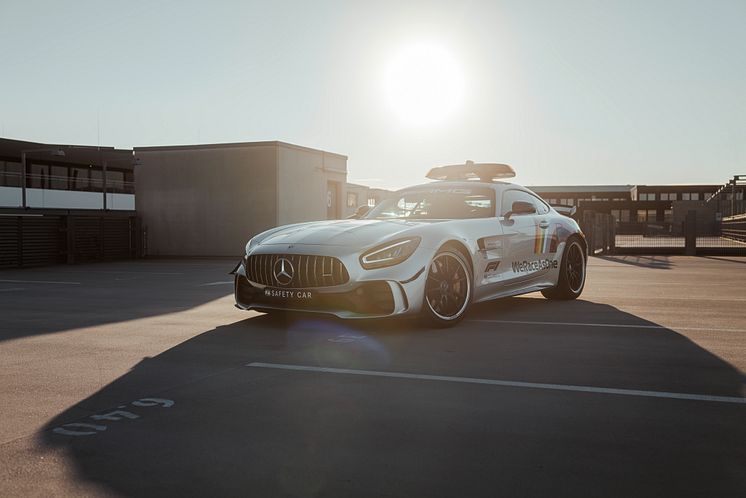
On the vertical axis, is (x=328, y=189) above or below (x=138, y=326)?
above

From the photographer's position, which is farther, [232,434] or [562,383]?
[562,383]

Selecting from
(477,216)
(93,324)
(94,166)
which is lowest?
(93,324)

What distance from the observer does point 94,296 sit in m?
9.94

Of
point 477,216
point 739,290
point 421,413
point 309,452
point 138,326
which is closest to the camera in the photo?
point 309,452

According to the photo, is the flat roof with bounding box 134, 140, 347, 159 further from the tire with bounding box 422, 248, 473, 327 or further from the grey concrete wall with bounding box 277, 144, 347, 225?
the tire with bounding box 422, 248, 473, 327

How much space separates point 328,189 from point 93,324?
1903 cm

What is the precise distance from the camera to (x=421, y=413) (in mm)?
3512

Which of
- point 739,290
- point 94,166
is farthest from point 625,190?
point 739,290

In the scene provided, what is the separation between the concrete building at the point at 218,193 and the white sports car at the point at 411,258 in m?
14.4

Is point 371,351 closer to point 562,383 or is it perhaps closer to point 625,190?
point 562,383

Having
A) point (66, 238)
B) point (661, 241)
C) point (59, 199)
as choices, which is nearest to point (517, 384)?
point (66, 238)

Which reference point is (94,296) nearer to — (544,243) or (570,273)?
(544,243)

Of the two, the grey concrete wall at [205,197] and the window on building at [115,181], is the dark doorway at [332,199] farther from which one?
the window on building at [115,181]

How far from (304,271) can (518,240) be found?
2539 mm
